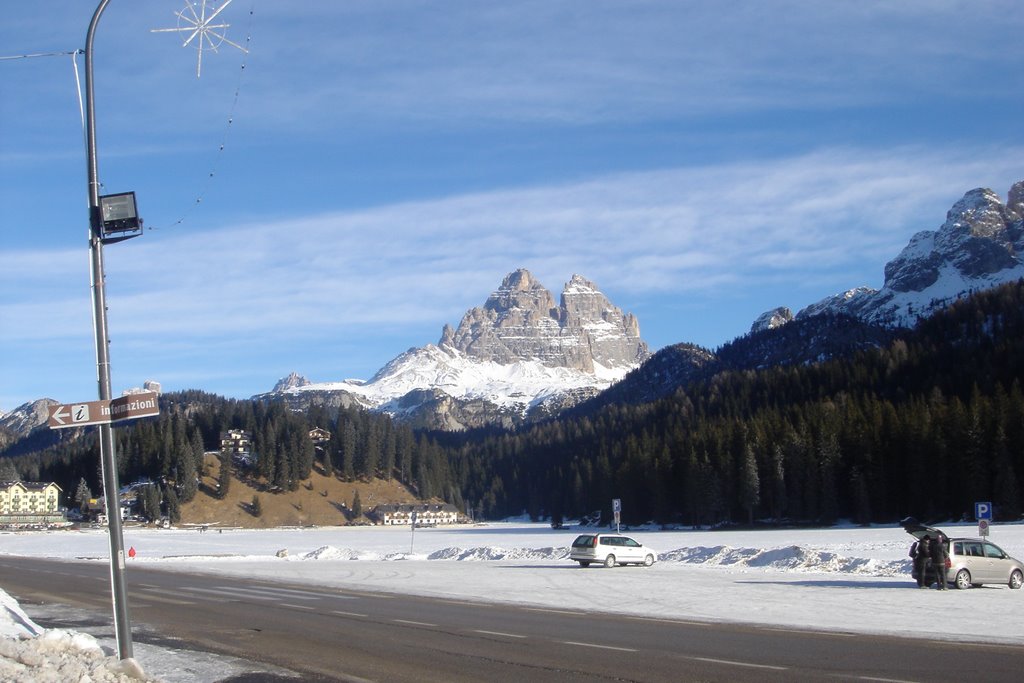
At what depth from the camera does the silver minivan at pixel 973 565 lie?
29656 mm

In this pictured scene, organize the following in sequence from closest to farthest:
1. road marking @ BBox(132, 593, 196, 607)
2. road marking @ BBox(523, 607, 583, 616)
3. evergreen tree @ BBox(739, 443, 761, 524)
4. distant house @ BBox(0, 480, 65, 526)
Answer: road marking @ BBox(523, 607, 583, 616) → road marking @ BBox(132, 593, 196, 607) → evergreen tree @ BBox(739, 443, 761, 524) → distant house @ BBox(0, 480, 65, 526)

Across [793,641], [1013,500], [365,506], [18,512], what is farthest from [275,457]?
[793,641]

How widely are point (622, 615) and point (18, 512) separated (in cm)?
16916

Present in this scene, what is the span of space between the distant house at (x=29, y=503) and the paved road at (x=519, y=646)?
151 meters

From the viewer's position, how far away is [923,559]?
2967cm

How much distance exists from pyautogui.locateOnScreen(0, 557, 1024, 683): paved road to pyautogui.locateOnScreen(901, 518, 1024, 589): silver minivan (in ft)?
39.1

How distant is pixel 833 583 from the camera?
33.1 metres

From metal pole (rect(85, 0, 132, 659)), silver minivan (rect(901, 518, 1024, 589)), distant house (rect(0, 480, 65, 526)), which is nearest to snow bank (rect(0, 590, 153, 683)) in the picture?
metal pole (rect(85, 0, 132, 659))

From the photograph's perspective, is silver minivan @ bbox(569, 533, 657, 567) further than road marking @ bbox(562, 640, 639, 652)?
Yes

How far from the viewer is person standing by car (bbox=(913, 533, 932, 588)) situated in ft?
97.0

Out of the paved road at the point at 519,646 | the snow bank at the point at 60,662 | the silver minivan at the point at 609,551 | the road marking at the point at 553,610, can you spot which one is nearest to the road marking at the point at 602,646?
the paved road at the point at 519,646

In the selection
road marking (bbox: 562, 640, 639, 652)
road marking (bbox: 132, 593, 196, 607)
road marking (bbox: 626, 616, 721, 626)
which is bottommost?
road marking (bbox: 626, 616, 721, 626)

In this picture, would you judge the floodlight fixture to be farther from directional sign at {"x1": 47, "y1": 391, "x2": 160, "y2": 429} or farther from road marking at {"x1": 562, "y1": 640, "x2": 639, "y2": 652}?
road marking at {"x1": 562, "y1": 640, "x2": 639, "y2": 652}

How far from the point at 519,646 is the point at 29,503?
7068 inches
